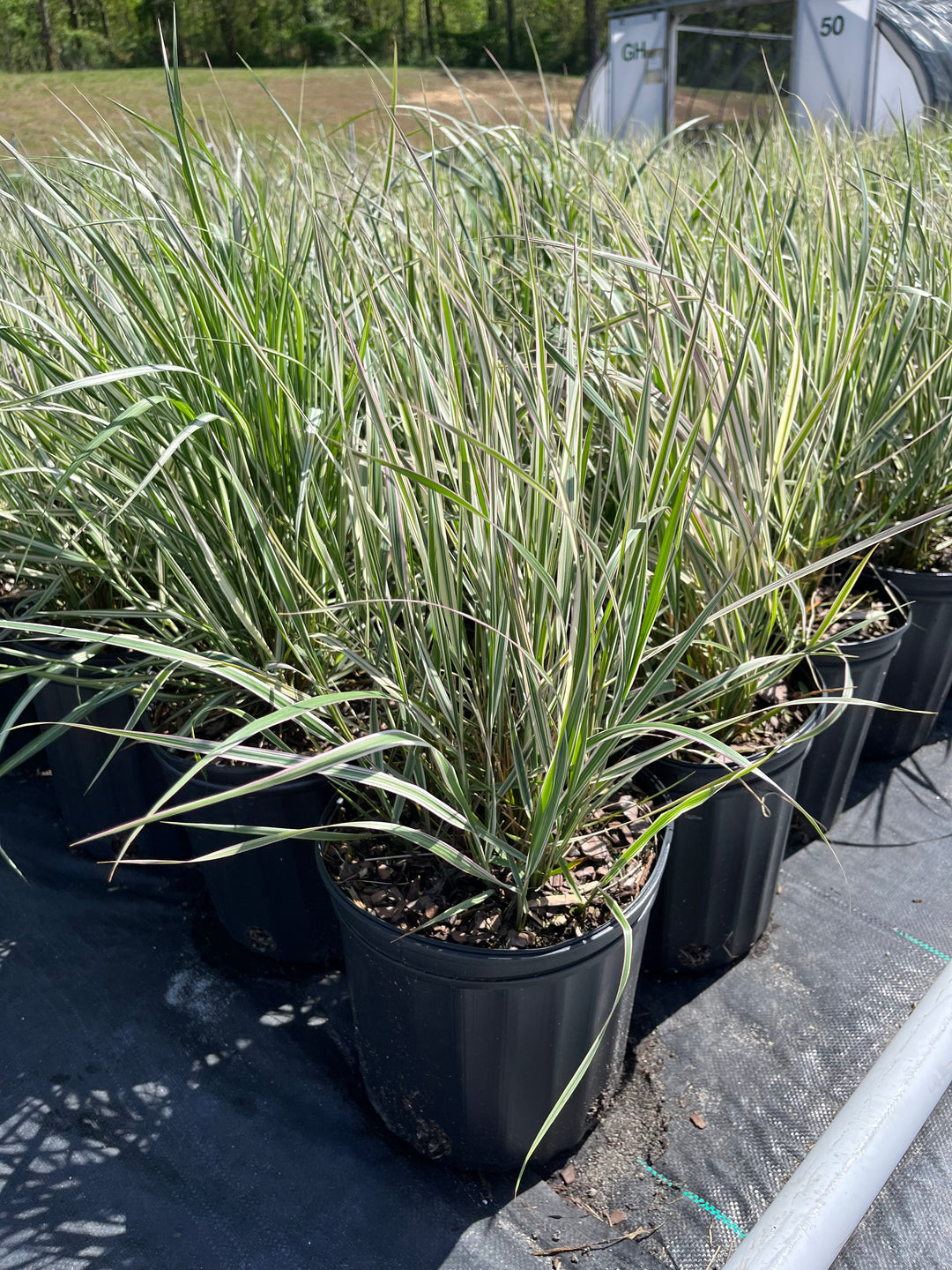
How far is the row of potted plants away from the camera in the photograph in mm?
937

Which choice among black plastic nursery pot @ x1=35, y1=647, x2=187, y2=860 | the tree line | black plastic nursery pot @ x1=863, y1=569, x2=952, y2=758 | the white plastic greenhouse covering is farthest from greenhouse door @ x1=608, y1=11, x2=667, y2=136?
the tree line

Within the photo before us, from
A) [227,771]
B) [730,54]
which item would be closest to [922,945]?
[227,771]

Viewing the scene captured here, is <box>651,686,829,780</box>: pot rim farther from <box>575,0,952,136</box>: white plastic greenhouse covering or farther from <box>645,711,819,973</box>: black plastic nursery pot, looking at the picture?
<box>575,0,952,136</box>: white plastic greenhouse covering

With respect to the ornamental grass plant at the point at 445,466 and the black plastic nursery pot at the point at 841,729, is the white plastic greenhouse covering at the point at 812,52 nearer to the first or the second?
the ornamental grass plant at the point at 445,466

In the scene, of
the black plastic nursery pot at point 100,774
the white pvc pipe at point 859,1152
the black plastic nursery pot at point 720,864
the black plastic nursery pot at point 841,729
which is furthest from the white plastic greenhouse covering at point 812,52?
the white pvc pipe at point 859,1152

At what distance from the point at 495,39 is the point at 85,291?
28.1m

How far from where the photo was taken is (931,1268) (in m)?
1.01

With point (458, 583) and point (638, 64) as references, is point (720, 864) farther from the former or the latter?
point (638, 64)

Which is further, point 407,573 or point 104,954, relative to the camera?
point 104,954

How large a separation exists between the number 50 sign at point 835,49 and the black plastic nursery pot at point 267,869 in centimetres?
770

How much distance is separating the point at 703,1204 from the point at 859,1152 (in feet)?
0.65

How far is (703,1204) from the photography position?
3.55 ft

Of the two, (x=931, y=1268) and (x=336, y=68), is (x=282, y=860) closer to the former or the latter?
(x=931, y=1268)

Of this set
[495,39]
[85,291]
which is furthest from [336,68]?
[85,291]
